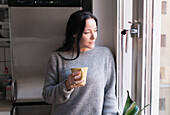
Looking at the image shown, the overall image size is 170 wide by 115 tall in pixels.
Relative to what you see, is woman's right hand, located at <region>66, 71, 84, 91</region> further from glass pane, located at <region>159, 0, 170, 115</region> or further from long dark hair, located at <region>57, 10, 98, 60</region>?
glass pane, located at <region>159, 0, 170, 115</region>

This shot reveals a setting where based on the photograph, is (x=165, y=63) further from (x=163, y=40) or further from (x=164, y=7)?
(x=164, y=7)

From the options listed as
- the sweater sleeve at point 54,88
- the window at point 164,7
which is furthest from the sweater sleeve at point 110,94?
the window at point 164,7

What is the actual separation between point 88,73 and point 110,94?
8.0 inches

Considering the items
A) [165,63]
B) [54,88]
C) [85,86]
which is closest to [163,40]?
[165,63]

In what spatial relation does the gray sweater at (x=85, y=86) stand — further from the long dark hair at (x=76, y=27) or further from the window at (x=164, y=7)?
the window at (x=164, y=7)

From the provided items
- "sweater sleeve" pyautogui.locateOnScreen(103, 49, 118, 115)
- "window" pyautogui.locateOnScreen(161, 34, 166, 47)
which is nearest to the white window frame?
"window" pyautogui.locateOnScreen(161, 34, 166, 47)

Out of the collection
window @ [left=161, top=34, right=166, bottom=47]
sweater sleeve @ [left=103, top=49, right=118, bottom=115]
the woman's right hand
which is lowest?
sweater sleeve @ [left=103, top=49, right=118, bottom=115]

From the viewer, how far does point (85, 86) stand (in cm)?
121

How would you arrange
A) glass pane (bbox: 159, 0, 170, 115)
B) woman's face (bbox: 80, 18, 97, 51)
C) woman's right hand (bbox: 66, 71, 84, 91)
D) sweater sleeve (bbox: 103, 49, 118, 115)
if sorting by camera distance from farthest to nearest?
sweater sleeve (bbox: 103, 49, 118, 115)
woman's face (bbox: 80, 18, 97, 51)
woman's right hand (bbox: 66, 71, 84, 91)
glass pane (bbox: 159, 0, 170, 115)

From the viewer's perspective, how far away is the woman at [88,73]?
3.84 ft

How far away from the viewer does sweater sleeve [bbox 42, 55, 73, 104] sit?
1.11 metres

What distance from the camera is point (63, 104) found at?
1237 mm

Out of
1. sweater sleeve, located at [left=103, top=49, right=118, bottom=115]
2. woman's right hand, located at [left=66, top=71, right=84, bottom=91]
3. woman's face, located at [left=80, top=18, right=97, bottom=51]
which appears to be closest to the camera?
woman's right hand, located at [left=66, top=71, right=84, bottom=91]

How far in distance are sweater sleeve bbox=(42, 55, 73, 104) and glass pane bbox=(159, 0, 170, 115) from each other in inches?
19.0
